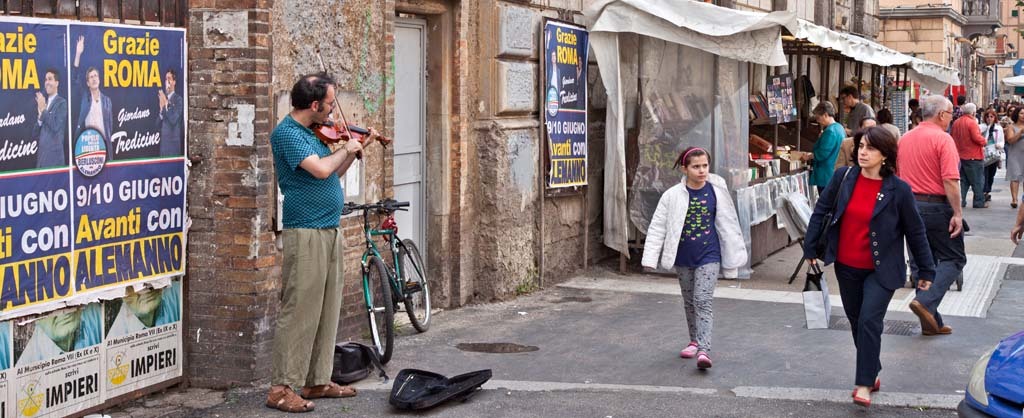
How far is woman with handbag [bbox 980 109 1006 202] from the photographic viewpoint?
22688 millimetres

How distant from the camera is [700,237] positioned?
833 centimetres

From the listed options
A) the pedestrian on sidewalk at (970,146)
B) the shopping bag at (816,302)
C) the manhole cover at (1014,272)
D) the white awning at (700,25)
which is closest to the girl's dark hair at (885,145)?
the shopping bag at (816,302)

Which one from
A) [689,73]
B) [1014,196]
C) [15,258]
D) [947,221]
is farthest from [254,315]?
[1014,196]

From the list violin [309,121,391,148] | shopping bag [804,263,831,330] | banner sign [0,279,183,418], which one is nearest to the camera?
banner sign [0,279,183,418]

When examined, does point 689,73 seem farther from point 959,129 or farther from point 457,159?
point 959,129

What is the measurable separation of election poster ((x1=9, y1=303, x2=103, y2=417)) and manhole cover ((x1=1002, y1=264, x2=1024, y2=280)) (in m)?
9.21

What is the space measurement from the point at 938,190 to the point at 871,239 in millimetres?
2926

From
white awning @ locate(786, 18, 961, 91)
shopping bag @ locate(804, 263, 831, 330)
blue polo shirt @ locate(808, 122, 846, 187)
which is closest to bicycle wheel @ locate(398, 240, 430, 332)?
shopping bag @ locate(804, 263, 831, 330)

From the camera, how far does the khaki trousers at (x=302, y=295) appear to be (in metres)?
6.83

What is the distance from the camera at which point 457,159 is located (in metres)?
10.6

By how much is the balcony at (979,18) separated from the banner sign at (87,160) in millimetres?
45031

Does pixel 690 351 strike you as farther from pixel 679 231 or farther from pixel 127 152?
pixel 127 152

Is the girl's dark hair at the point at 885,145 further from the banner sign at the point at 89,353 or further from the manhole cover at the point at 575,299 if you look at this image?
the manhole cover at the point at 575,299

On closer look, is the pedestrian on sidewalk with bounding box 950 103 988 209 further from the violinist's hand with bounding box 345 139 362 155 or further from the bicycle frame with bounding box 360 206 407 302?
the violinist's hand with bounding box 345 139 362 155
